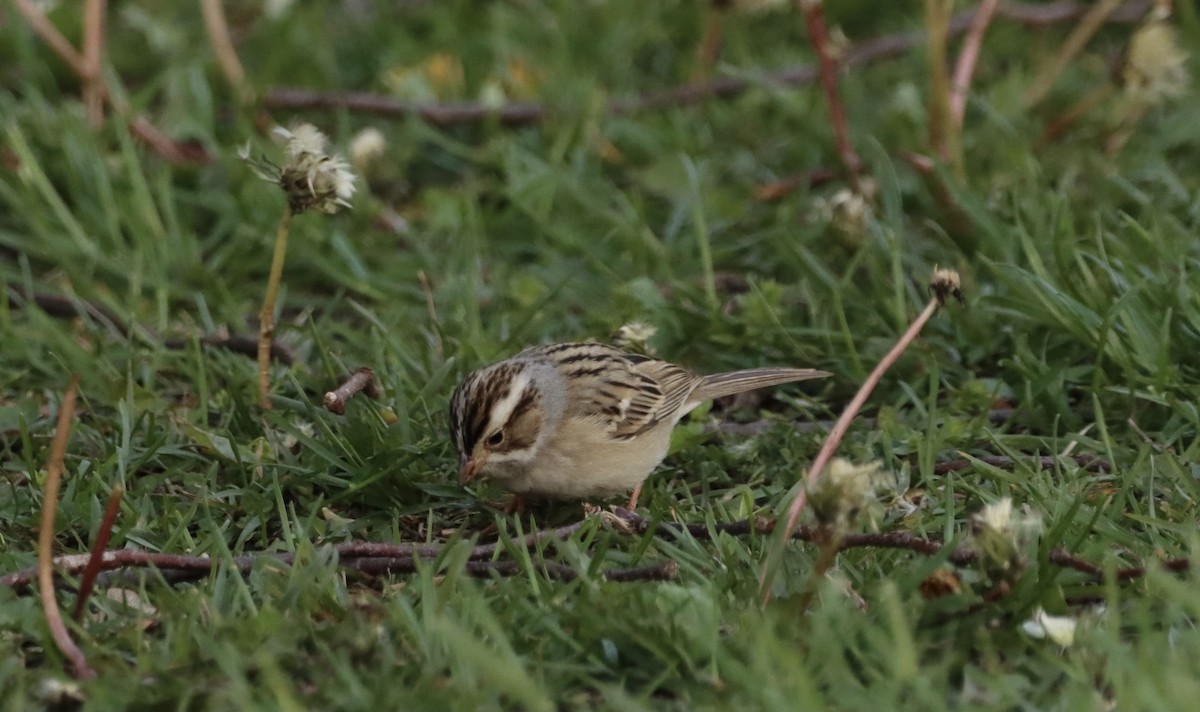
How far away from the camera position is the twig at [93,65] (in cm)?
629

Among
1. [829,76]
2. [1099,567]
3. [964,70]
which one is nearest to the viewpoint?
[1099,567]

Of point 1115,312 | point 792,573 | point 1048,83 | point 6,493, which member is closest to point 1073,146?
point 1048,83

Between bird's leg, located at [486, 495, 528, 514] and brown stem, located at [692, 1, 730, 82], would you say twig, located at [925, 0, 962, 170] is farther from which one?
bird's leg, located at [486, 495, 528, 514]

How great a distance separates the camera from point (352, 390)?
429cm

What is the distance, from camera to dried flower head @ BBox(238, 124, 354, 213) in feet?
13.9

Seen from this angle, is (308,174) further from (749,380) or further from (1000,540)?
(1000,540)

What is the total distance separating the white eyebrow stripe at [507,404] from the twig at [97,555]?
1.07 meters

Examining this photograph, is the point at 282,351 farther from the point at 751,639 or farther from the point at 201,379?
the point at 751,639

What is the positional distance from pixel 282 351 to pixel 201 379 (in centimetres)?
34

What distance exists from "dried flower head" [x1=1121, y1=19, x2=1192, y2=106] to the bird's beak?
3.33m

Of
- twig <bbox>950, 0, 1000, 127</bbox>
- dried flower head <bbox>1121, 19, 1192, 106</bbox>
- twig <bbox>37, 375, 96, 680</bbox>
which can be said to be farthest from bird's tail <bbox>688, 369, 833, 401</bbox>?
dried flower head <bbox>1121, 19, 1192, 106</bbox>

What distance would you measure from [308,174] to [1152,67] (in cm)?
343

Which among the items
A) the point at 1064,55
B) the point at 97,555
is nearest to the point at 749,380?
the point at 97,555

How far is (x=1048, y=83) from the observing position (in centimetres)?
684
